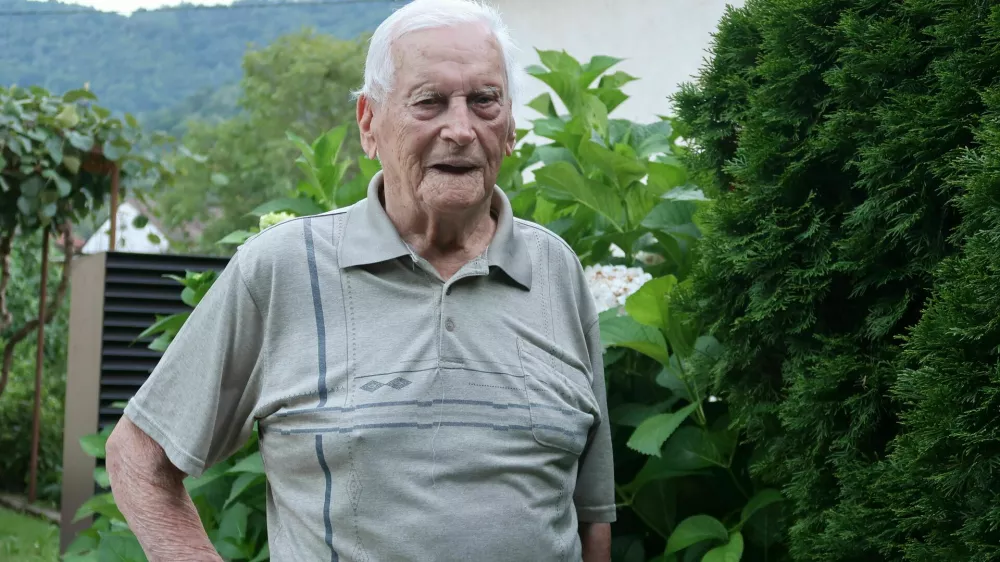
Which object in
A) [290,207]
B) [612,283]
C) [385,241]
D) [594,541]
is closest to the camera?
[385,241]

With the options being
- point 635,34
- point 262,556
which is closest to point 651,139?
point 262,556

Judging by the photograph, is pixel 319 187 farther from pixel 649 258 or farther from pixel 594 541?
pixel 594 541

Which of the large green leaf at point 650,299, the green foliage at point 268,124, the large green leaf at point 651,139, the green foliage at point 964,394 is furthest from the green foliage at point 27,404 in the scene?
the green foliage at point 268,124

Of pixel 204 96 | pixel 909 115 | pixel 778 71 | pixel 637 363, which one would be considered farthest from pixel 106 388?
pixel 204 96

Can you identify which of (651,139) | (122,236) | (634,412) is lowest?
(634,412)

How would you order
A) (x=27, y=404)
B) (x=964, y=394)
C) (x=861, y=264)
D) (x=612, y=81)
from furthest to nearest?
1. (x=27, y=404)
2. (x=612, y=81)
3. (x=861, y=264)
4. (x=964, y=394)

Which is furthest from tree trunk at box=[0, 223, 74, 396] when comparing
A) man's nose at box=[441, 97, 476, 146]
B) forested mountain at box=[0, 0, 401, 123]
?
forested mountain at box=[0, 0, 401, 123]

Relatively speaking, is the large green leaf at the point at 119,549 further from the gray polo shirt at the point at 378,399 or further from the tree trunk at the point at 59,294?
the tree trunk at the point at 59,294

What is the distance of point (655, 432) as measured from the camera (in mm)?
2352

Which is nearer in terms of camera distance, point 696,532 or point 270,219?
point 696,532

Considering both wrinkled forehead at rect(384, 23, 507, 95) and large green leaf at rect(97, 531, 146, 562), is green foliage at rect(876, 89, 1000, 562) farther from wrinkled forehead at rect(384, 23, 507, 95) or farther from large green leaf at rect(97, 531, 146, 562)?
large green leaf at rect(97, 531, 146, 562)

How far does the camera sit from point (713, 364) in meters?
2.39

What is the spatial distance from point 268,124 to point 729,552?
1434 inches

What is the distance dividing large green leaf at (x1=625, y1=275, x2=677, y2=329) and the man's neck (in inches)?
23.6
